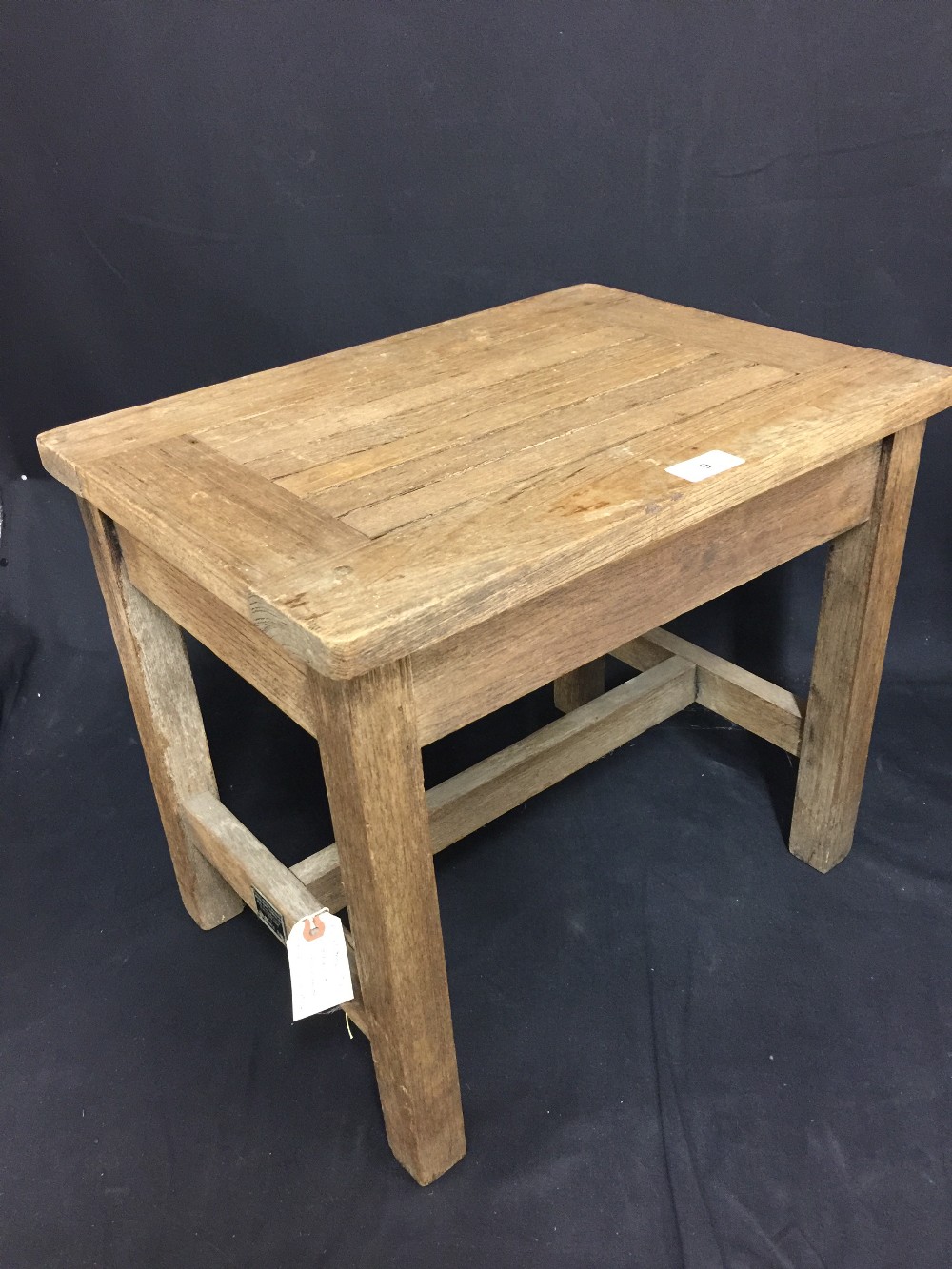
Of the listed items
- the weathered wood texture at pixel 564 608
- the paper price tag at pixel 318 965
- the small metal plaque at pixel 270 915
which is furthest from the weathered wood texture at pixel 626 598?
the small metal plaque at pixel 270 915

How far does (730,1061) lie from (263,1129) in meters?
0.67

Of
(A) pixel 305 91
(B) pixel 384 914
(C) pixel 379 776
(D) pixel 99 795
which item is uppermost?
(A) pixel 305 91

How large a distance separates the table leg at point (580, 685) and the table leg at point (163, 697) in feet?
2.76

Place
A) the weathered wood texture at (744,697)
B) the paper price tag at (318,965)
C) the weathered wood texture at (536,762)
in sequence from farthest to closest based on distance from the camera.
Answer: the weathered wood texture at (744,697) < the weathered wood texture at (536,762) < the paper price tag at (318,965)

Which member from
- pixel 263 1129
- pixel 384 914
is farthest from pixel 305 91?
pixel 263 1129

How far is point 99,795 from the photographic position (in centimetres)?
222

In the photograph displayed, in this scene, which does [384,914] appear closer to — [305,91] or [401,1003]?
[401,1003]

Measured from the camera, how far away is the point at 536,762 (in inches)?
71.6

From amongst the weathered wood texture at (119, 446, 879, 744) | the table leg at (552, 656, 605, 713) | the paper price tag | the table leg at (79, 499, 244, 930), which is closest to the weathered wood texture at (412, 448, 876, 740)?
the weathered wood texture at (119, 446, 879, 744)

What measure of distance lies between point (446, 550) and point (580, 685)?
1264mm

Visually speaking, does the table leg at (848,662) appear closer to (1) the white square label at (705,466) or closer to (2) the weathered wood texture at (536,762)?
(2) the weathered wood texture at (536,762)

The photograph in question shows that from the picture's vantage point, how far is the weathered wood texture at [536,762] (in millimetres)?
1660

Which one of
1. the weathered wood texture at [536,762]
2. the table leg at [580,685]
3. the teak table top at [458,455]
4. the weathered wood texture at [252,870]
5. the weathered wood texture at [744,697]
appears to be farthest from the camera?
the table leg at [580,685]

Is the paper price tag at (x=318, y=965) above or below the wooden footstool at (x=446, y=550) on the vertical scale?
below
